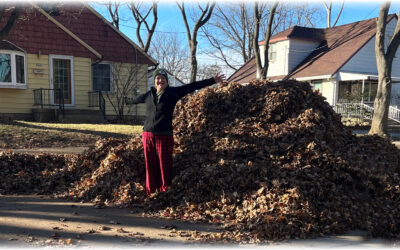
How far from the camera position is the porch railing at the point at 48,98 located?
13.0 m

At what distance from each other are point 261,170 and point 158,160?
4.71 ft

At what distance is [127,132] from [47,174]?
4.20m

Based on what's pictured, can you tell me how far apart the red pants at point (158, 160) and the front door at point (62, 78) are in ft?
34.8

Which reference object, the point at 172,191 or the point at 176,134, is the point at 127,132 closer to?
the point at 176,134

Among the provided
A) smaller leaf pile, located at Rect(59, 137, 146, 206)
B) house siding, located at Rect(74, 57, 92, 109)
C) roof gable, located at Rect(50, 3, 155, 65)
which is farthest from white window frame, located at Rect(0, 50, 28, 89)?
smaller leaf pile, located at Rect(59, 137, 146, 206)

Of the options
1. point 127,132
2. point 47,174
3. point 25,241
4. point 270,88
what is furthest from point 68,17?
point 25,241

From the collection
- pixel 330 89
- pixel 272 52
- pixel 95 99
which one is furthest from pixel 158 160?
pixel 272 52

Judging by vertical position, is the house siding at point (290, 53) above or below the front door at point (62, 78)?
above

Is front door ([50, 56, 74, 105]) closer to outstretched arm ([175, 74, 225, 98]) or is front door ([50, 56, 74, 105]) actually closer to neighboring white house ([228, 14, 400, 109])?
outstretched arm ([175, 74, 225, 98])

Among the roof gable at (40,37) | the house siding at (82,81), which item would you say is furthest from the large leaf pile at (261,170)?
the roof gable at (40,37)

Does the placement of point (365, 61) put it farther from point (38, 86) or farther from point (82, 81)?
point (38, 86)

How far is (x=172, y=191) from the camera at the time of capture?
423cm

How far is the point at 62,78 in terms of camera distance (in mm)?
13844

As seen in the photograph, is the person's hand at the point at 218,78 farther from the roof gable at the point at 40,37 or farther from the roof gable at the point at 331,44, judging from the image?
the roof gable at the point at 331,44
